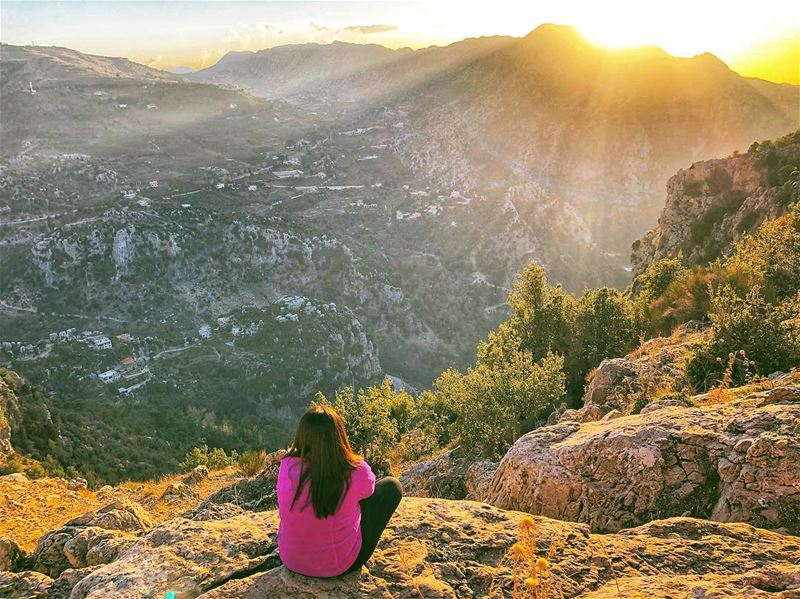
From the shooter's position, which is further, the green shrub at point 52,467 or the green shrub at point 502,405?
the green shrub at point 52,467

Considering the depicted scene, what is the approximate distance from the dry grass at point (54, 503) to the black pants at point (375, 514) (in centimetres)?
793

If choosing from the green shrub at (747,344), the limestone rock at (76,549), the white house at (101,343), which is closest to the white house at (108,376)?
the white house at (101,343)

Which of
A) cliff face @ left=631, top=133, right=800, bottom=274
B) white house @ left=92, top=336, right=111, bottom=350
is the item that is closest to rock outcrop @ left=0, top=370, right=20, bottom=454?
white house @ left=92, top=336, right=111, bottom=350

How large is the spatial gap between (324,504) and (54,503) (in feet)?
37.5

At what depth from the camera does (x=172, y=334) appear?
5781 cm

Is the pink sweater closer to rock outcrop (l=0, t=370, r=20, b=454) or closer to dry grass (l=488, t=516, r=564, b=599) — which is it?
dry grass (l=488, t=516, r=564, b=599)

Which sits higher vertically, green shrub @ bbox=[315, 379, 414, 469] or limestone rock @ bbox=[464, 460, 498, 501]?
limestone rock @ bbox=[464, 460, 498, 501]

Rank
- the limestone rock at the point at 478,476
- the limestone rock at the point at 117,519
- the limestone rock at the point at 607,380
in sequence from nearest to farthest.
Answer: the limestone rock at the point at 117,519
the limestone rock at the point at 478,476
the limestone rock at the point at 607,380

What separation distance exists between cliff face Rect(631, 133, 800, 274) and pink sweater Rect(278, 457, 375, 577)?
86.2ft

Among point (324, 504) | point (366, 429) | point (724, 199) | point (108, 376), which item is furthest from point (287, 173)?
point (324, 504)

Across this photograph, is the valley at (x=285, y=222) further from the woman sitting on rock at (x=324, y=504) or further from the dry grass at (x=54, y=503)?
the woman sitting on rock at (x=324, y=504)

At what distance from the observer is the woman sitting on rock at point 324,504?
3311mm

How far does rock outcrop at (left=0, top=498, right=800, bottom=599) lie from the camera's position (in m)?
3.13

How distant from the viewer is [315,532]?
3.29 meters
